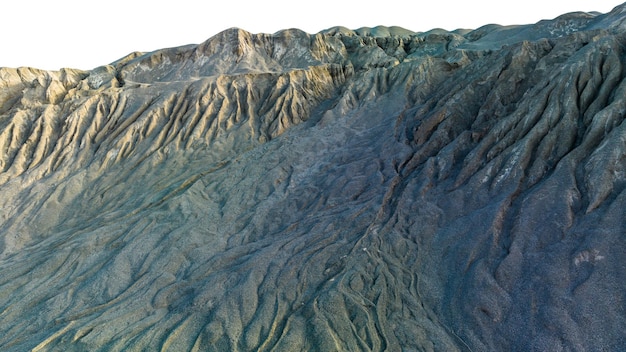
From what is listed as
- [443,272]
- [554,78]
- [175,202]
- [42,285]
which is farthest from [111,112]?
[554,78]

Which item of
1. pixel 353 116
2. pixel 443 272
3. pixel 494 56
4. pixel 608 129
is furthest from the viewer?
pixel 353 116

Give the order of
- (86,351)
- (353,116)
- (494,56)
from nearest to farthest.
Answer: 1. (86,351)
2. (494,56)
3. (353,116)

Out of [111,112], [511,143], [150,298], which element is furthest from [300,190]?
[111,112]

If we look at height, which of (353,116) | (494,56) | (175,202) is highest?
(494,56)

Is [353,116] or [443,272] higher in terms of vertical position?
[353,116]

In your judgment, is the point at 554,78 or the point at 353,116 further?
the point at 353,116

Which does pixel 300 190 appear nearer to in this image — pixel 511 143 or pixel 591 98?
pixel 511 143
